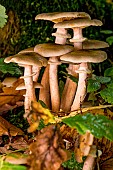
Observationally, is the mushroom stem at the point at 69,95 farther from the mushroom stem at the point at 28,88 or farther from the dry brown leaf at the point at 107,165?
the dry brown leaf at the point at 107,165

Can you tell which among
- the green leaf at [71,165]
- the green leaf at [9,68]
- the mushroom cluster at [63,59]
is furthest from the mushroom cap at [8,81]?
the green leaf at [71,165]

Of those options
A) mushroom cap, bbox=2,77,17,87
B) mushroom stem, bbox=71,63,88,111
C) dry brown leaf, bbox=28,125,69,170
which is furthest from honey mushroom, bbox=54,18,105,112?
dry brown leaf, bbox=28,125,69,170

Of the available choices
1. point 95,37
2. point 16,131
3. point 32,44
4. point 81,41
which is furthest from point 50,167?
point 95,37

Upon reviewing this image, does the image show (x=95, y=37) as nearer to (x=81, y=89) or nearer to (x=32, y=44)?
(x=32, y=44)

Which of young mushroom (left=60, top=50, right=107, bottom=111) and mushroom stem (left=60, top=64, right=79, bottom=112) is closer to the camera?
young mushroom (left=60, top=50, right=107, bottom=111)

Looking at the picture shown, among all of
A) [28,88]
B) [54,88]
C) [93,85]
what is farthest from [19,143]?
[93,85]

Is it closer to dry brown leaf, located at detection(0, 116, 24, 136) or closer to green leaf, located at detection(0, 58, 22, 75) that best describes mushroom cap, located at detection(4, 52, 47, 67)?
green leaf, located at detection(0, 58, 22, 75)
